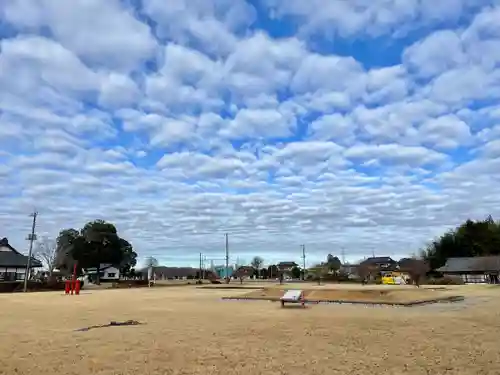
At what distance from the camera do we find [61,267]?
268ft

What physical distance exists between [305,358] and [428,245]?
98.8 meters

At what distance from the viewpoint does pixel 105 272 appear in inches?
3548

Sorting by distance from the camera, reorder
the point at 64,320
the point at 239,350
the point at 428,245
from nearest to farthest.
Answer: the point at 239,350 → the point at 64,320 → the point at 428,245

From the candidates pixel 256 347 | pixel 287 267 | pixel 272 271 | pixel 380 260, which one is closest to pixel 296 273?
pixel 272 271

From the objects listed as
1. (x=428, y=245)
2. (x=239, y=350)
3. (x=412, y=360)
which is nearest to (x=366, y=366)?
(x=412, y=360)

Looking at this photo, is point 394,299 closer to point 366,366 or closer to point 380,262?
point 366,366

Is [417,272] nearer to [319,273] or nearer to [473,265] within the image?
[473,265]

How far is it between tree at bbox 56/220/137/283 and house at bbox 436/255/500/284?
5679 centimetres

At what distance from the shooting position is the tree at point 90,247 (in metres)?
80.6

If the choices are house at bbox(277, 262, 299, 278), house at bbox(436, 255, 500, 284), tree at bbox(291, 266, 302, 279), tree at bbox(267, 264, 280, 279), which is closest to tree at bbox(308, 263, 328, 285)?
tree at bbox(291, 266, 302, 279)

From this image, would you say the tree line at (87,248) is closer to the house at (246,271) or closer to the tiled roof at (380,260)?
the house at (246,271)

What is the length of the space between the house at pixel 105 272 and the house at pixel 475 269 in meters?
59.0

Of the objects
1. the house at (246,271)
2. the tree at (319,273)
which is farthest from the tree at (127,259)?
the house at (246,271)

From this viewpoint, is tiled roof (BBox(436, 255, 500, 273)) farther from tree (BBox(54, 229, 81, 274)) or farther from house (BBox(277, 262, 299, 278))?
tree (BBox(54, 229, 81, 274))
